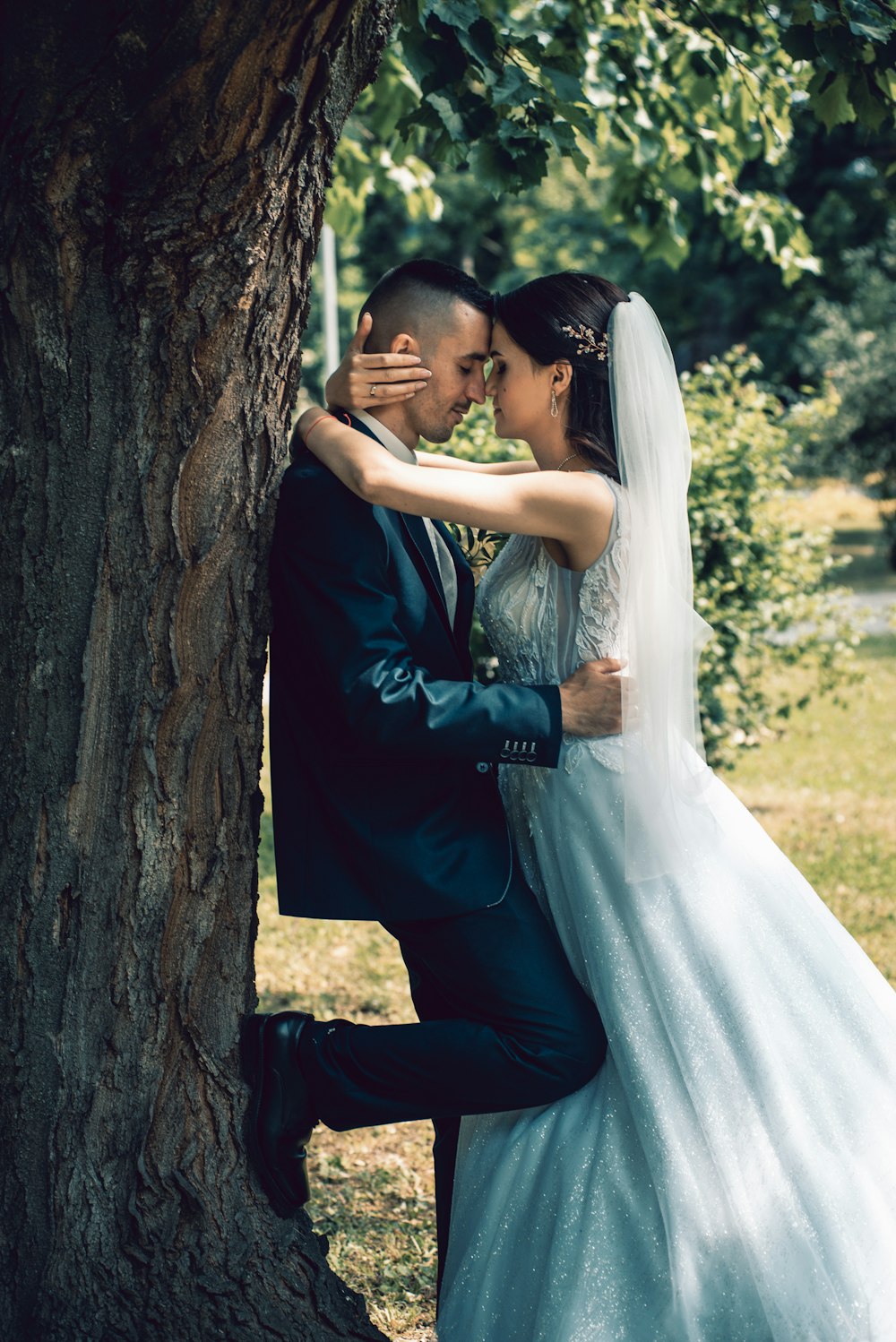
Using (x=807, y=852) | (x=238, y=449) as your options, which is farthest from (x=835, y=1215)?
(x=807, y=852)

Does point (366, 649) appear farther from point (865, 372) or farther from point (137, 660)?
point (865, 372)

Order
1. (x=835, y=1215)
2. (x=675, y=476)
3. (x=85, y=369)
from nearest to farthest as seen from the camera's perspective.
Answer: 1. (x=85, y=369)
2. (x=835, y=1215)
3. (x=675, y=476)

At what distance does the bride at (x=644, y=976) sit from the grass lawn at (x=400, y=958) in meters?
0.85

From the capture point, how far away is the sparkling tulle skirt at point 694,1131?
2.80m

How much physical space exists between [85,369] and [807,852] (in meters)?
6.31

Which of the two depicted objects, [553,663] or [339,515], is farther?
[553,663]

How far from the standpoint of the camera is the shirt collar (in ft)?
10.2

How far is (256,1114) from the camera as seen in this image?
2916 mm

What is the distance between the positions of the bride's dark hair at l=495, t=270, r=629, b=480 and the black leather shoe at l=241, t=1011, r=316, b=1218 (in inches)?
60.3

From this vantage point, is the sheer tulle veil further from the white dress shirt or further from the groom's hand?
the white dress shirt

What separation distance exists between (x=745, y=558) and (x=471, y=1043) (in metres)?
5.04

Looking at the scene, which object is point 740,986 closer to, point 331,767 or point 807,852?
point 331,767

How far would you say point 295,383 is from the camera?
2914 mm

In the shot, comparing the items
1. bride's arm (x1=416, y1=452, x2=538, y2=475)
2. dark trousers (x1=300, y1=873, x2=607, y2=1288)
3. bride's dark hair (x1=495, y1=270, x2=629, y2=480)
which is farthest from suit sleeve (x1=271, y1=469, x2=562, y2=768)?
bride's arm (x1=416, y1=452, x2=538, y2=475)
